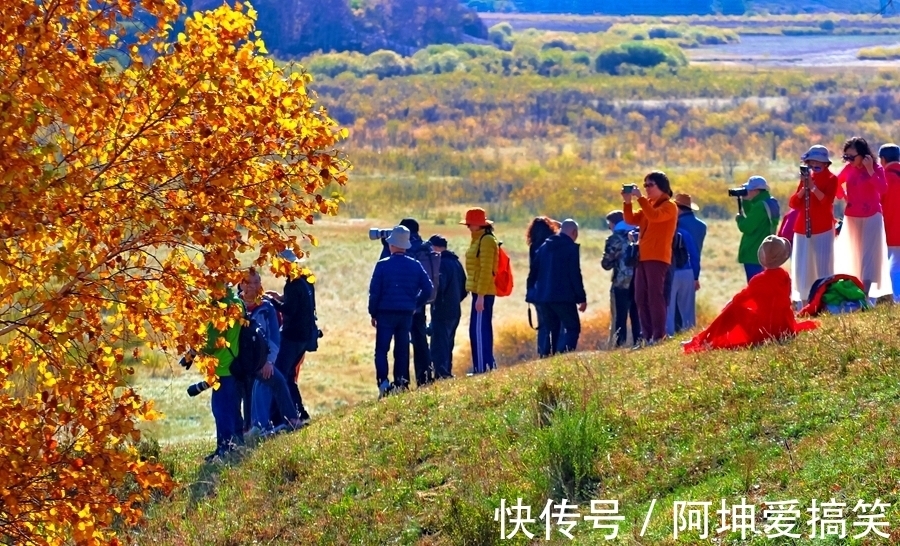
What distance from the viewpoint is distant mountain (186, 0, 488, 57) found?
371 ft

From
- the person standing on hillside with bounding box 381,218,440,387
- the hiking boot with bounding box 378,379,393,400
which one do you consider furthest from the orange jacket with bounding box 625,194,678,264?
the hiking boot with bounding box 378,379,393,400

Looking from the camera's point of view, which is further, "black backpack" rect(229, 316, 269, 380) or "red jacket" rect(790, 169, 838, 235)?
"red jacket" rect(790, 169, 838, 235)

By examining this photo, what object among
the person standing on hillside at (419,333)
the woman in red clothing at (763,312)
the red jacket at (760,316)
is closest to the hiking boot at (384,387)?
the person standing on hillside at (419,333)

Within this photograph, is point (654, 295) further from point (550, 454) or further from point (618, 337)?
point (550, 454)

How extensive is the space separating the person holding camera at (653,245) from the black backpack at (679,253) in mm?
530

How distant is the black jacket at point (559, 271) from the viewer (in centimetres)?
1356

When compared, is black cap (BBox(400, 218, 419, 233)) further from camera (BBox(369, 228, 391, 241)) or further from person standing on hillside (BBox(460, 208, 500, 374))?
person standing on hillside (BBox(460, 208, 500, 374))

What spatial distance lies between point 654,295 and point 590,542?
4860mm

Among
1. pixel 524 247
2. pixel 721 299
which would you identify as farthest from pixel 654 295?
pixel 524 247

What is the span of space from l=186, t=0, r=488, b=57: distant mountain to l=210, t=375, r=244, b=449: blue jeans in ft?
308

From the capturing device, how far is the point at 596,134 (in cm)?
7438

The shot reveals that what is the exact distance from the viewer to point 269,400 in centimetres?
1220

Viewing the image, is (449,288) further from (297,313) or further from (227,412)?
(227,412)

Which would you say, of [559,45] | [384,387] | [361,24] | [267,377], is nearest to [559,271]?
[384,387]
